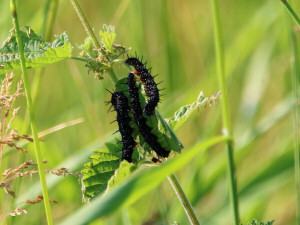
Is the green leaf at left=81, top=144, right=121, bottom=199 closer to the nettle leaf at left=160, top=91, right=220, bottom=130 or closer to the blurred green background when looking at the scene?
the nettle leaf at left=160, top=91, right=220, bottom=130

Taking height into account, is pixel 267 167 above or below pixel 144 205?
below

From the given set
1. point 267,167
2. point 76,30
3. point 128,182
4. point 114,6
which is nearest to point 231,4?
point 114,6

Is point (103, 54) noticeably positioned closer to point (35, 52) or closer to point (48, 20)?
point (35, 52)

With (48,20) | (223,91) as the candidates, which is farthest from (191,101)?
(223,91)

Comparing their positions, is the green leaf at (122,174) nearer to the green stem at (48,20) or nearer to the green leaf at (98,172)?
the green leaf at (98,172)

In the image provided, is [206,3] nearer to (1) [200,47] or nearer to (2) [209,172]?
(1) [200,47]

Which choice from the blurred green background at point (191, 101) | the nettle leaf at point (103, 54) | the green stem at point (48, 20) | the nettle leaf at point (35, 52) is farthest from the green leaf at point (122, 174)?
the green stem at point (48, 20)
